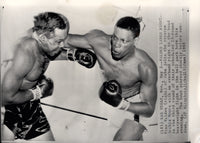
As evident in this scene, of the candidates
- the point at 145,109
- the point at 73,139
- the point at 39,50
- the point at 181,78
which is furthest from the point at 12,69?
the point at 181,78

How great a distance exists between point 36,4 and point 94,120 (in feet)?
1.49

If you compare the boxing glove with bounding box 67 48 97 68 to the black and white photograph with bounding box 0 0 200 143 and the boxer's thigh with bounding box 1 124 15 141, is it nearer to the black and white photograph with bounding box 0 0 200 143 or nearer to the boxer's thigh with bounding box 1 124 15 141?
the black and white photograph with bounding box 0 0 200 143

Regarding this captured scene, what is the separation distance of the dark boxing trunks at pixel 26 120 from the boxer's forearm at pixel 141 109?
0.99 feet

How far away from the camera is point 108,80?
3.06ft

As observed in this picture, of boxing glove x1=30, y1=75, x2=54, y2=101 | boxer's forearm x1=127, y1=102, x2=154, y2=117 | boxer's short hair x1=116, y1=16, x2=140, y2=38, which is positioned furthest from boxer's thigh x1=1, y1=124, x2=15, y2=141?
boxer's short hair x1=116, y1=16, x2=140, y2=38

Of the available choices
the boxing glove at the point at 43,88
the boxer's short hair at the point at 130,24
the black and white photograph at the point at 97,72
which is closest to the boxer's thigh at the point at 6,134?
the black and white photograph at the point at 97,72

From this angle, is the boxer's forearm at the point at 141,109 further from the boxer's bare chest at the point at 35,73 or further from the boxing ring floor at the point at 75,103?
the boxer's bare chest at the point at 35,73

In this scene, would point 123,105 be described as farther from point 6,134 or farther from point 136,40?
point 6,134

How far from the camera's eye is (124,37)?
0.93 meters

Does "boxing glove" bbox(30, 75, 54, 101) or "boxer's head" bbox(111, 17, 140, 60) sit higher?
"boxer's head" bbox(111, 17, 140, 60)

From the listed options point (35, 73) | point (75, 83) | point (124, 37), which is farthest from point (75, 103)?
point (124, 37)

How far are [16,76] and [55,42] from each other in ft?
0.58

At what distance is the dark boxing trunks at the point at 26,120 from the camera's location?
2.97 feet

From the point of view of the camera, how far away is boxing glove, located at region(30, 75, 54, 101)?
2.99 feet
